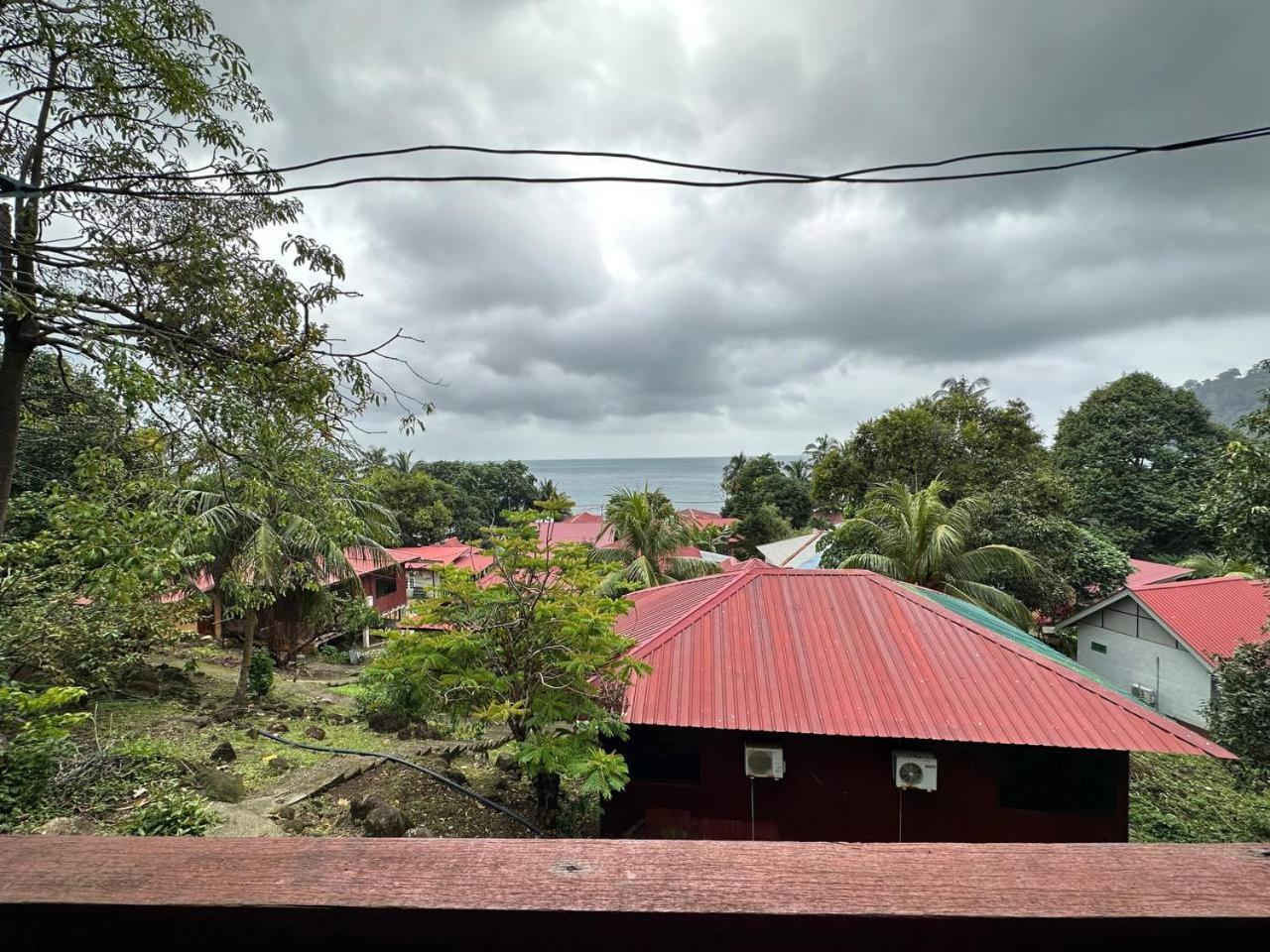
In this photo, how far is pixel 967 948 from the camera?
746 mm

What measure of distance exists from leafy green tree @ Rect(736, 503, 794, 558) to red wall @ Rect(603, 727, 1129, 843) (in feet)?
99.1

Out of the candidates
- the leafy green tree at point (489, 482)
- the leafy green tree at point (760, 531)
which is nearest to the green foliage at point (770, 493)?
the leafy green tree at point (760, 531)

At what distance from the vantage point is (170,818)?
212 inches

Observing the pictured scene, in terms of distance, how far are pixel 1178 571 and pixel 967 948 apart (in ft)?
102

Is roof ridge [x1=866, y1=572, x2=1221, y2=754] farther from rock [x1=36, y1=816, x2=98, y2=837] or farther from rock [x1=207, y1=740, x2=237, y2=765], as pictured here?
rock [x1=207, y1=740, x2=237, y2=765]

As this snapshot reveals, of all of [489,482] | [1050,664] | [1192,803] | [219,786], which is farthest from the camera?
[489,482]

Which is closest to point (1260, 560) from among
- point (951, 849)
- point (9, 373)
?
point (951, 849)

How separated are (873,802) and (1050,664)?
2.85 metres

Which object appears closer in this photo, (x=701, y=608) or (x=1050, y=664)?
(x=1050, y=664)

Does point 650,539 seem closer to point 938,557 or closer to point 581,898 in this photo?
point 938,557

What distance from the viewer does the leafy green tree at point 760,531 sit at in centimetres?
3775

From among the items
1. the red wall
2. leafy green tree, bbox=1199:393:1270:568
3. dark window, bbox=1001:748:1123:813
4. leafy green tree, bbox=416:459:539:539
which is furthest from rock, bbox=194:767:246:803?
leafy green tree, bbox=416:459:539:539

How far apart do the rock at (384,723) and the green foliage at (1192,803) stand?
40.1ft

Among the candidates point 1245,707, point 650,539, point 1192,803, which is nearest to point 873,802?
point 1245,707
